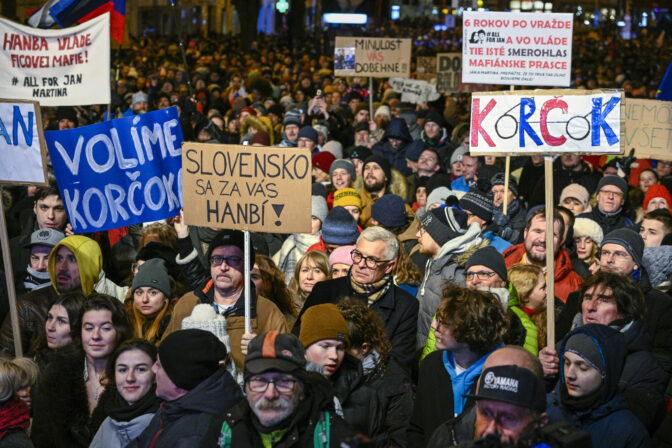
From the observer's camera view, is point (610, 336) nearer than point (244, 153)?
Yes

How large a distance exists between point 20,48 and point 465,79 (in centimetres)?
402

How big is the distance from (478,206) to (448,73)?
909cm

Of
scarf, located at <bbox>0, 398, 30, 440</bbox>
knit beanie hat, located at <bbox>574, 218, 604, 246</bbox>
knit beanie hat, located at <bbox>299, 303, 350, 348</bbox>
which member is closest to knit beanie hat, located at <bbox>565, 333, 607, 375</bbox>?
knit beanie hat, located at <bbox>299, 303, 350, 348</bbox>

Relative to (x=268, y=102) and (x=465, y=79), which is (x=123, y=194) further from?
(x=268, y=102)

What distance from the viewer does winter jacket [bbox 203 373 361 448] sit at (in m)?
3.86

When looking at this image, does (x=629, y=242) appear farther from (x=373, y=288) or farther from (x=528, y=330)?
(x=373, y=288)

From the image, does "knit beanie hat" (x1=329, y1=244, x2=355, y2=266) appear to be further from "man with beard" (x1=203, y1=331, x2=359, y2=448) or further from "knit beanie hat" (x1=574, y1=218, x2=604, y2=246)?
"man with beard" (x1=203, y1=331, x2=359, y2=448)

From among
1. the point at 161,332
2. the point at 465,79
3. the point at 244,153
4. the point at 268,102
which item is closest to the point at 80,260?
the point at 161,332

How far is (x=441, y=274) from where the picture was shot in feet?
20.2

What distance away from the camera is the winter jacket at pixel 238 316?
5.37m

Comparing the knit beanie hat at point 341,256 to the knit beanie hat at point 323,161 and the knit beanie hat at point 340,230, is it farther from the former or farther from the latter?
the knit beanie hat at point 323,161

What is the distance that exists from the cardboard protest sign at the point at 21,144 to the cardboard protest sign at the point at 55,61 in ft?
8.77

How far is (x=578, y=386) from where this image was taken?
4.47 metres

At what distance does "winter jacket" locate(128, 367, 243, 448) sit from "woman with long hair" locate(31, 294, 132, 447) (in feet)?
2.20
